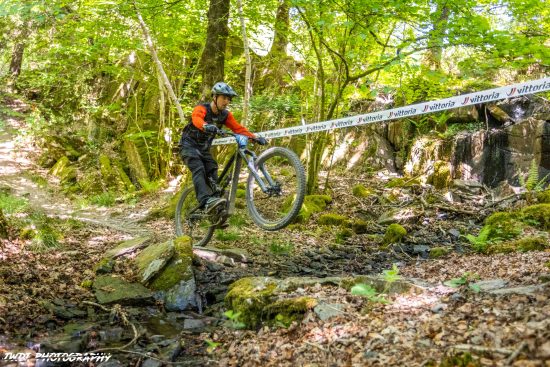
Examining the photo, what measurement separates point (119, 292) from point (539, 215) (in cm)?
704

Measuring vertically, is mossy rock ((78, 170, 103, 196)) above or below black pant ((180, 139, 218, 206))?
below

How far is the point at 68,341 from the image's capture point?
13.1 feet

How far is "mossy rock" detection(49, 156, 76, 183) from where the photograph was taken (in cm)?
1521

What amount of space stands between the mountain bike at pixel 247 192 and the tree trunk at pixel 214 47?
337 centimetres

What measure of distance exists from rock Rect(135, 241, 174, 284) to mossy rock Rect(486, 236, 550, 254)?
15.7 ft

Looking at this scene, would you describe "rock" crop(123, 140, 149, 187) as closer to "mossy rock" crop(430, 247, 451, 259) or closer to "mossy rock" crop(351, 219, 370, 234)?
"mossy rock" crop(351, 219, 370, 234)

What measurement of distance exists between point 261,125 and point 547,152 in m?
9.28

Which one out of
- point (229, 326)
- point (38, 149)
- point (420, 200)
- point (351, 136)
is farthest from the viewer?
point (38, 149)

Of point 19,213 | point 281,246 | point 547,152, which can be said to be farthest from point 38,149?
point 547,152

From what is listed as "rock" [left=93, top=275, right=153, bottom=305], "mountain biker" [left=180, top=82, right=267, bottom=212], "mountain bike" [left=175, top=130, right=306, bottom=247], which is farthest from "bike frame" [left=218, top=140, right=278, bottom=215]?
"rock" [left=93, top=275, right=153, bottom=305]

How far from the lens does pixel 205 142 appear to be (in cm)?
704

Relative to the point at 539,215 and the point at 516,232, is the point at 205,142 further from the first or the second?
the point at 539,215

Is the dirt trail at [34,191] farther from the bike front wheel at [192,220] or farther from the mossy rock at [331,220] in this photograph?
the mossy rock at [331,220]

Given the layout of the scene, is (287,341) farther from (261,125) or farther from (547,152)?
(261,125)
